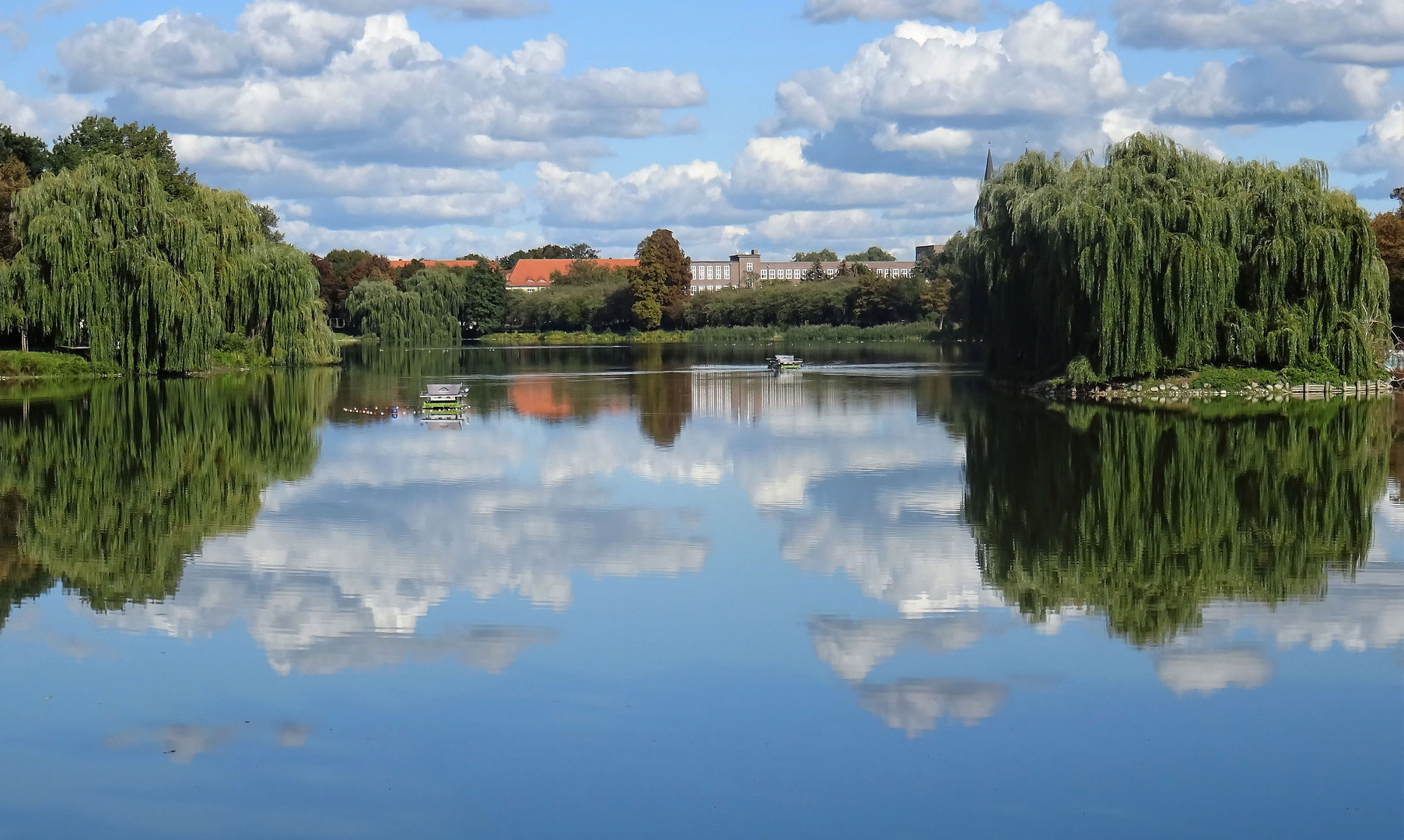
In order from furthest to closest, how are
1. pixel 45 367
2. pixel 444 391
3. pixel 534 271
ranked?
pixel 534 271
pixel 45 367
pixel 444 391

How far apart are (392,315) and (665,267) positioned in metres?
28.2

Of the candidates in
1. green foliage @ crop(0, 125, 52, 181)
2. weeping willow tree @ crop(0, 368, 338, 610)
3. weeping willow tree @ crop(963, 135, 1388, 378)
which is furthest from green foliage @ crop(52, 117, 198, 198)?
weeping willow tree @ crop(963, 135, 1388, 378)

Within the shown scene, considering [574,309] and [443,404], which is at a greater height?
[574,309]

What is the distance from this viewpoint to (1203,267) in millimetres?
30703

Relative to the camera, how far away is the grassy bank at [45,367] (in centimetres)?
4116

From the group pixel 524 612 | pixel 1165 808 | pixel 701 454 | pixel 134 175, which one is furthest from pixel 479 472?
pixel 134 175

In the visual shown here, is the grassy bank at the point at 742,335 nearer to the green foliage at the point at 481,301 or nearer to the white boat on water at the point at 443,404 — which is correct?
the green foliage at the point at 481,301

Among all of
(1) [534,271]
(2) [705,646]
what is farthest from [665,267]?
(2) [705,646]

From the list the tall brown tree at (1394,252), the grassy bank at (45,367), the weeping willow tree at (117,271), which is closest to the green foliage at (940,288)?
the tall brown tree at (1394,252)

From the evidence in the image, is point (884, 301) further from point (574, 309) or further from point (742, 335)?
point (574, 309)

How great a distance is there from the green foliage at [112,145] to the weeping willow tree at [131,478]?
21.9 meters

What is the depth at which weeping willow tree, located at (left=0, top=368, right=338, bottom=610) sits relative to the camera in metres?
12.6

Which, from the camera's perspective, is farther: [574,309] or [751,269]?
[751,269]

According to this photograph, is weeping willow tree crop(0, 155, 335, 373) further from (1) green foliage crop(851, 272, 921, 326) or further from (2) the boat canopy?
(1) green foliage crop(851, 272, 921, 326)
